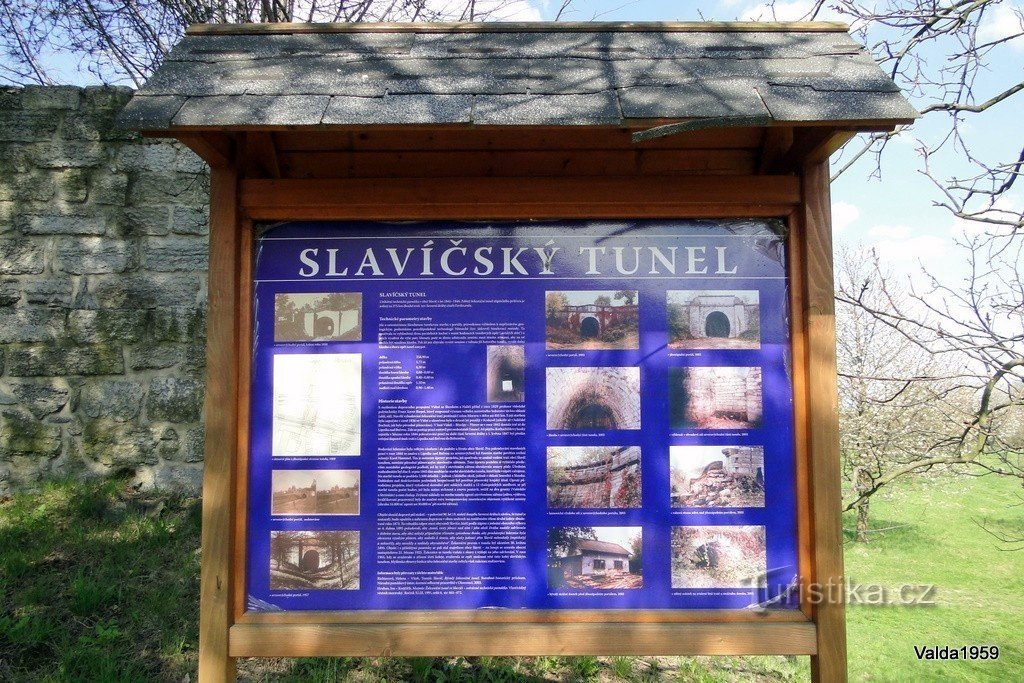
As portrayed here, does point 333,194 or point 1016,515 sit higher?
point 333,194

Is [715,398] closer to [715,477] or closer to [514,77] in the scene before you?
[715,477]

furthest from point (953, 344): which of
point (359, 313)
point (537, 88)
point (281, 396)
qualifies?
point (281, 396)

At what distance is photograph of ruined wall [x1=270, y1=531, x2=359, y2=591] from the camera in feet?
6.66

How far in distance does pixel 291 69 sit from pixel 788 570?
224cm

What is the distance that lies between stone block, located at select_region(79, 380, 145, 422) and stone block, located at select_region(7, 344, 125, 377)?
8cm

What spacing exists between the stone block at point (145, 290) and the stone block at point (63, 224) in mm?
322

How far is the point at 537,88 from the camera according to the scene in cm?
192

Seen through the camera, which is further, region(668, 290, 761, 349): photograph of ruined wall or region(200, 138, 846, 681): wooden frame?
region(668, 290, 761, 349): photograph of ruined wall

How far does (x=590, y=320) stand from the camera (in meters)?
2.10

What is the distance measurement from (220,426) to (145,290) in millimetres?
2637

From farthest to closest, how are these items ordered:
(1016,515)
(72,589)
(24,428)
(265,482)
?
(1016,515), (24,428), (72,589), (265,482)

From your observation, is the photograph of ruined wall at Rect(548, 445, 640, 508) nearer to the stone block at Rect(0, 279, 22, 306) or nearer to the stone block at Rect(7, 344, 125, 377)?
the stone block at Rect(7, 344, 125, 377)

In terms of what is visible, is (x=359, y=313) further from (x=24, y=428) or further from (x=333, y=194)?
(x=24, y=428)

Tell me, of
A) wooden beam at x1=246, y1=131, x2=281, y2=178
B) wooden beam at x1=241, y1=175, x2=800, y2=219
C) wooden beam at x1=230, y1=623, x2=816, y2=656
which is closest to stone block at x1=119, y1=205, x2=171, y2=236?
wooden beam at x1=246, y1=131, x2=281, y2=178
